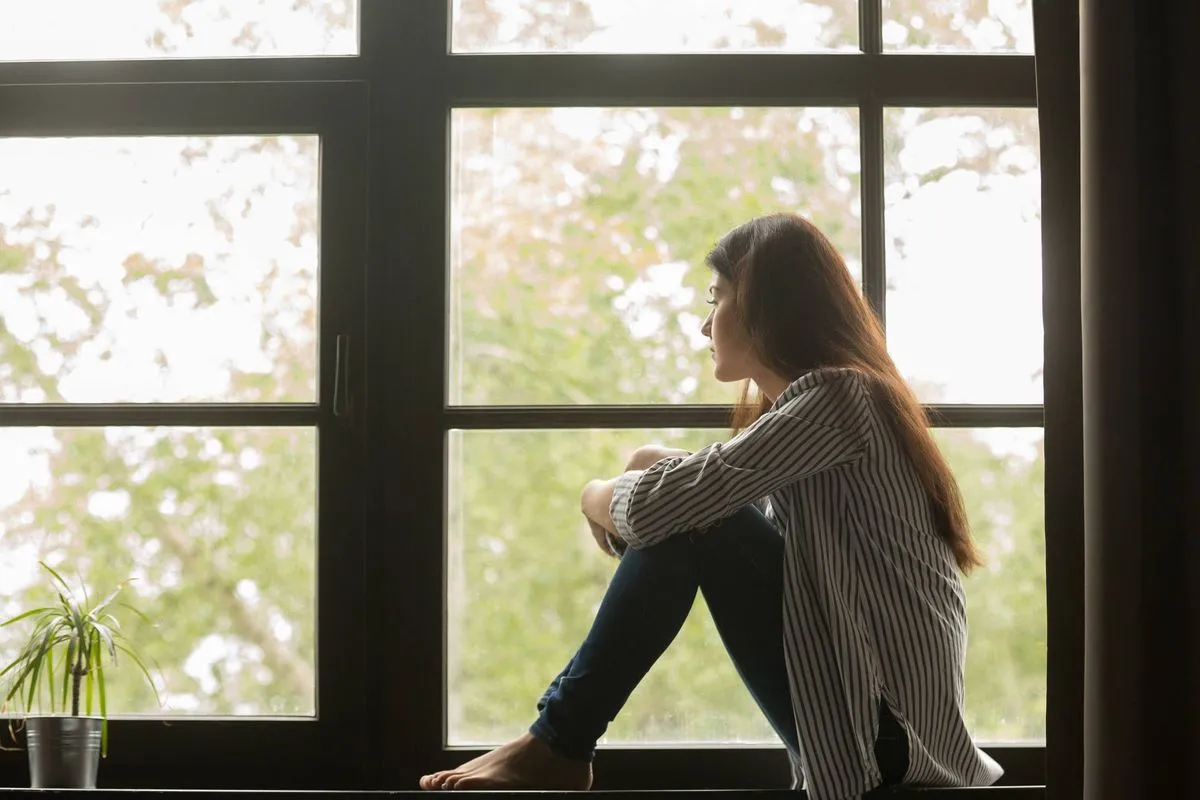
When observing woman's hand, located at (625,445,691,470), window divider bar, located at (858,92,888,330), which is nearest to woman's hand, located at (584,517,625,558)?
woman's hand, located at (625,445,691,470)

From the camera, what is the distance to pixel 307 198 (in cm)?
189

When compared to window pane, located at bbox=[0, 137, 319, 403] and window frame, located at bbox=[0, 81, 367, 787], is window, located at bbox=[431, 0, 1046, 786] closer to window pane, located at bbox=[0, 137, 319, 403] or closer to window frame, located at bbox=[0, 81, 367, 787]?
window frame, located at bbox=[0, 81, 367, 787]

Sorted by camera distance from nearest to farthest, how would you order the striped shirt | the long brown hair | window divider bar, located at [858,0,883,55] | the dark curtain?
the dark curtain, the striped shirt, the long brown hair, window divider bar, located at [858,0,883,55]

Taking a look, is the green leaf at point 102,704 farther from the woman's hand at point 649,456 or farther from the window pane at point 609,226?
the woman's hand at point 649,456

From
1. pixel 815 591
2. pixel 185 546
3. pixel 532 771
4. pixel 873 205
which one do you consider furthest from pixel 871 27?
pixel 185 546

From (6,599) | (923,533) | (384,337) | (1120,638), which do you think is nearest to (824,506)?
(923,533)

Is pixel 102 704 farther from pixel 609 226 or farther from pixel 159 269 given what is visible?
pixel 609 226

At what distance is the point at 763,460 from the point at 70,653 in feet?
3.31

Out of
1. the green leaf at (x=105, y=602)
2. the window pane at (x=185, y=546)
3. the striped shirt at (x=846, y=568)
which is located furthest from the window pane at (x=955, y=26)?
the green leaf at (x=105, y=602)

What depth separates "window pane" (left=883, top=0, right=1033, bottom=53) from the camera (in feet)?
6.23

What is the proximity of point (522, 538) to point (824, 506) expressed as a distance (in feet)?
1.84

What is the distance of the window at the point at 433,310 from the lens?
1.82 m

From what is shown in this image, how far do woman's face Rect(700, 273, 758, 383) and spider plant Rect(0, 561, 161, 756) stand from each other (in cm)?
93

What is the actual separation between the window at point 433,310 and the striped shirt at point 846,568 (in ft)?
1.31
